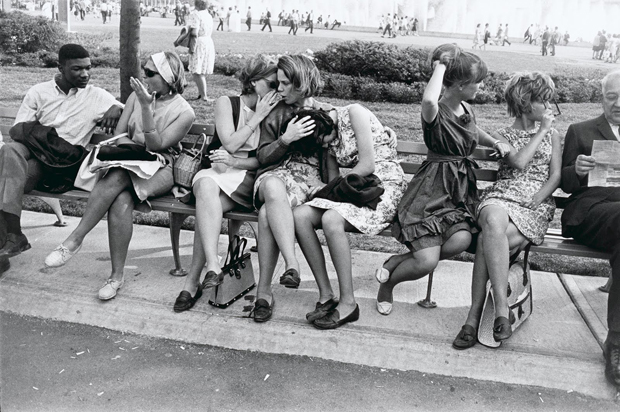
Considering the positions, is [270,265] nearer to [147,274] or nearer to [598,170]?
[147,274]

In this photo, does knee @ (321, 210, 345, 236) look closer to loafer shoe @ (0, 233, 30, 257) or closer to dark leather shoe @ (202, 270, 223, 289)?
dark leather shoe @ (202, 270, 223, 289)

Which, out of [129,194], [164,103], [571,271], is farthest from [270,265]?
[571,271]

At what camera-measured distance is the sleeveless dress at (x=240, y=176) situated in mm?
4070

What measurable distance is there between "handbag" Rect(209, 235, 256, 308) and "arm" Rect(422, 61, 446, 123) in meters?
1.32

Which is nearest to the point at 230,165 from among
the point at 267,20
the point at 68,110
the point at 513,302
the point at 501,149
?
the point at 68,110

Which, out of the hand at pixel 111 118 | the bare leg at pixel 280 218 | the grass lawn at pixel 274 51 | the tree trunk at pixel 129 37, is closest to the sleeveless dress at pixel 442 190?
the bare leg at pixel 280 218

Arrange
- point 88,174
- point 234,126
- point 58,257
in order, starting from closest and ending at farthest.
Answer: point 58,257
point 234,126
point 88,174

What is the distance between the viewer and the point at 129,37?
22.2 feet

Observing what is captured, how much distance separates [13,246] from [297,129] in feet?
6.54

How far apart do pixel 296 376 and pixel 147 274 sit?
4.89ft

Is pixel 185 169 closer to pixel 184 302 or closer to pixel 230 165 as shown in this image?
pixel 230 165

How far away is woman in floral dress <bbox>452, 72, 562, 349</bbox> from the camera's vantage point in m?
3.57

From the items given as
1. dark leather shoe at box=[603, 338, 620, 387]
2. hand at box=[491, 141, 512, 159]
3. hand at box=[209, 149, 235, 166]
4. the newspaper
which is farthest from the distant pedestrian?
dark leather shoe at box=[603, 338, 620, 387]

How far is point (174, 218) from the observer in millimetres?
4348
